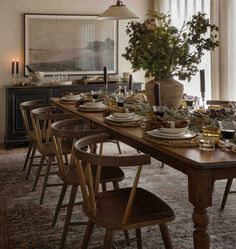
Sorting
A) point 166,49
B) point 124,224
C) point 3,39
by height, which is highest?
point 3,39

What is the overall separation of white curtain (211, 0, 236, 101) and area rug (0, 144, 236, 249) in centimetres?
139

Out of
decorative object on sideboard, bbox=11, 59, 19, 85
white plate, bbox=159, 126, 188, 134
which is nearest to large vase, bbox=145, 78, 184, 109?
white plate, bbox=159, 126, 188, 134

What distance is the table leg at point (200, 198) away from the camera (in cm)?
186

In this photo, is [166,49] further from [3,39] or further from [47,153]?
[3,39]

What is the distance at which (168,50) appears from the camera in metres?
3.13

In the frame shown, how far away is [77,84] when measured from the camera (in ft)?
20.9

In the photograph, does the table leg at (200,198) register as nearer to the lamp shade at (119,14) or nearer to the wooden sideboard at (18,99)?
the lamp shade at (119,14)

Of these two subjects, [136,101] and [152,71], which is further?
[136,101]

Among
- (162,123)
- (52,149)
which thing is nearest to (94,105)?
(52,149)

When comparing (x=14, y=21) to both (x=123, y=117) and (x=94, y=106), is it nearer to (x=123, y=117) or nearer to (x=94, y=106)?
(x=94, y=106)

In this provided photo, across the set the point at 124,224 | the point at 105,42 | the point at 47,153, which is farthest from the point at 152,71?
the point at 105,42

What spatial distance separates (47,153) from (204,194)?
206 centimetres

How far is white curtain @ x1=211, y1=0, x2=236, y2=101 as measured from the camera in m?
5.03

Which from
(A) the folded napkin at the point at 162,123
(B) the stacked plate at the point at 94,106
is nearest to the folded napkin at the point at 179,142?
(A) the folded napkin at the point at 162,123
